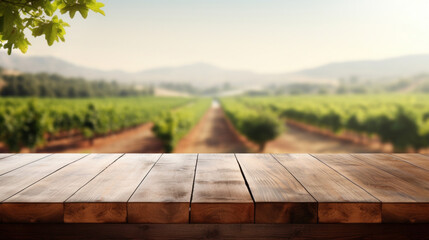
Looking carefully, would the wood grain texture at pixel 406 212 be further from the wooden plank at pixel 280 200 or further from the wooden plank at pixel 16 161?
the wooden plank at pixel 16 161

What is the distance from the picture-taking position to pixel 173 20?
17725 centimetres

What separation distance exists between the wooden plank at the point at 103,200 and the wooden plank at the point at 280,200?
47 cm

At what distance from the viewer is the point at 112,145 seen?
613 inches

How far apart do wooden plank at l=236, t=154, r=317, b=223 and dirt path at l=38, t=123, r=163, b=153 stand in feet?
42.1

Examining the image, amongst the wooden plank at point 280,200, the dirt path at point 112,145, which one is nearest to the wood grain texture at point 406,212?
the wooden plank at point 280,200

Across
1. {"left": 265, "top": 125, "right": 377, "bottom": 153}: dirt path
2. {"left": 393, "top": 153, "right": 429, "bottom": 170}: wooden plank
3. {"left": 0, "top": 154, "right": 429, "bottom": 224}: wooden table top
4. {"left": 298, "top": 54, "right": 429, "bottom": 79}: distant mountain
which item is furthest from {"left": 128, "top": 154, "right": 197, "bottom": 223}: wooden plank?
{"left": 298, "top": 54, "right": 429, "bottom": 79}: distant mountain

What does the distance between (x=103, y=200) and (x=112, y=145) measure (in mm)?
15272

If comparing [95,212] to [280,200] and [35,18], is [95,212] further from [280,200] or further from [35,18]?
[35,18]

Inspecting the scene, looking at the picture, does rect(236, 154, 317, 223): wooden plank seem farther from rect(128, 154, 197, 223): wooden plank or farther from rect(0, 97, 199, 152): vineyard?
rect(0, 97, 199, 152): vineyard

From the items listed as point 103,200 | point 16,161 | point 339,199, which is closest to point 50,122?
point 16,161

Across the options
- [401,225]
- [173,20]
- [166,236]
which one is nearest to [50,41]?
[166,236]

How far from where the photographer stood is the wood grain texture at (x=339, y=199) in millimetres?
1066

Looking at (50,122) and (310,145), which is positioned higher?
(50,122)

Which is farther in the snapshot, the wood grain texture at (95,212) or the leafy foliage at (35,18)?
Answer: the leafy foliage at (35,18)
